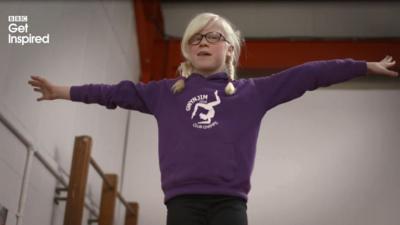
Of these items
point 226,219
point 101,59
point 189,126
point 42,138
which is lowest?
point 226,219

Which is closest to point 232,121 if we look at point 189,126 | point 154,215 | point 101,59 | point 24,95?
point 189,126

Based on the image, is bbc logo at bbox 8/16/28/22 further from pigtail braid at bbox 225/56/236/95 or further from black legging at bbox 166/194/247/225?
black legging at bbox 166/194/247/225

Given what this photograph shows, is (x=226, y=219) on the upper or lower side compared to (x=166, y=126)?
lower

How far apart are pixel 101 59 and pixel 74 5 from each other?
0.55 metres

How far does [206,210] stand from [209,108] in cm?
29

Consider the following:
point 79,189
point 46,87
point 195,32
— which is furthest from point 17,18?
point 195,32

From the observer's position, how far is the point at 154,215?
3938mm

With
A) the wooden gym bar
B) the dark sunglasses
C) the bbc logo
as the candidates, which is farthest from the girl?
the wooden gym bar

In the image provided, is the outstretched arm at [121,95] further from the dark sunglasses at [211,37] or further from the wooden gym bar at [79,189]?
the wooden gym bar at [79,189]

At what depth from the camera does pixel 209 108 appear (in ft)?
5.35

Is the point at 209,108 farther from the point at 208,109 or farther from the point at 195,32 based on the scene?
the point at 195,32

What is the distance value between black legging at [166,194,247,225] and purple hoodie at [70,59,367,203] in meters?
0.02

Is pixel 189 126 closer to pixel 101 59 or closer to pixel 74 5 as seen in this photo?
pixel 74 5

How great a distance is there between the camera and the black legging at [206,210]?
4.83ft
